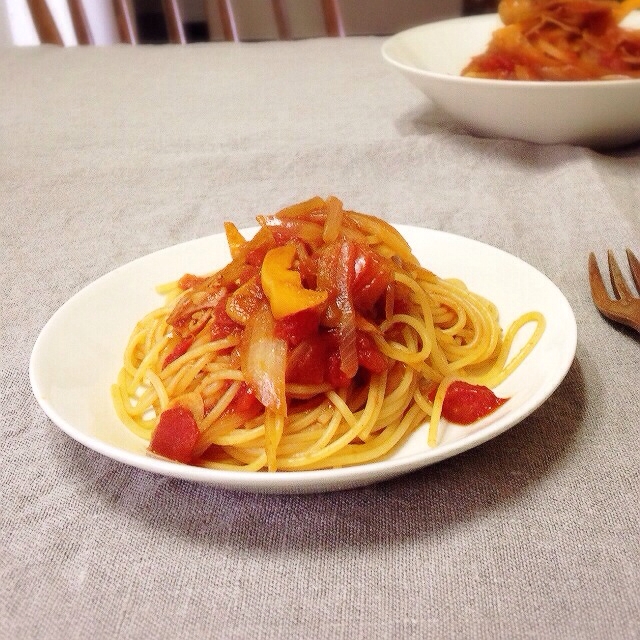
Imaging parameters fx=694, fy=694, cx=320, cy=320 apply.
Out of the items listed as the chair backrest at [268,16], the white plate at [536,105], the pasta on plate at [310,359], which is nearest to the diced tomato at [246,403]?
the pasta on plate at [310,359]

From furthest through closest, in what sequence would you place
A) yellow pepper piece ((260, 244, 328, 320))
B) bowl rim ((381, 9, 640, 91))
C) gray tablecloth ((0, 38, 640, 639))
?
bowl rim ((381, 9, 640, 91)) < yellow pepper piece ((260, 244, 328, 320)) < gray tablecloth ((0, 38, 640, 639))

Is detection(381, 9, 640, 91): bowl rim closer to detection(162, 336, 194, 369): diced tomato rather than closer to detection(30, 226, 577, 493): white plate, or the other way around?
detection(30, 226, 577, 493): white plate

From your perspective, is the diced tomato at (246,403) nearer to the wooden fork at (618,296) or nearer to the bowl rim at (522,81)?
the wooden fork at (618,296)

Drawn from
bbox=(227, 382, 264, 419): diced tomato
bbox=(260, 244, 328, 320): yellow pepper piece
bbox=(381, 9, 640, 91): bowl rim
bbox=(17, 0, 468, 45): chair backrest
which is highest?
bbox=(260, 244, 328, 320): yellow pepper piece

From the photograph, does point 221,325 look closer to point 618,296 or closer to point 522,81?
point 618,296

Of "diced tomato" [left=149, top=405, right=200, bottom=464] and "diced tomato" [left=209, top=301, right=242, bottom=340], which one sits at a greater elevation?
"diced tomato" [left=209, top=301, right=242, bottom=340]

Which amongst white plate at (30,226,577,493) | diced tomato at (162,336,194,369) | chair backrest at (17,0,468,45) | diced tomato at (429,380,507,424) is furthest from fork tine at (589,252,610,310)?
chair backrest at (17,0,468,45)

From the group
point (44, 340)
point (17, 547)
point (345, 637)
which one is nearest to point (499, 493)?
point (345, 637)

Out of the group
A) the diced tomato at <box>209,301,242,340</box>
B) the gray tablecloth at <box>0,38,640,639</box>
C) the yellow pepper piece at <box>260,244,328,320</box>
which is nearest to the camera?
the gray tablecloth at <box>0,38,640,639</box>
